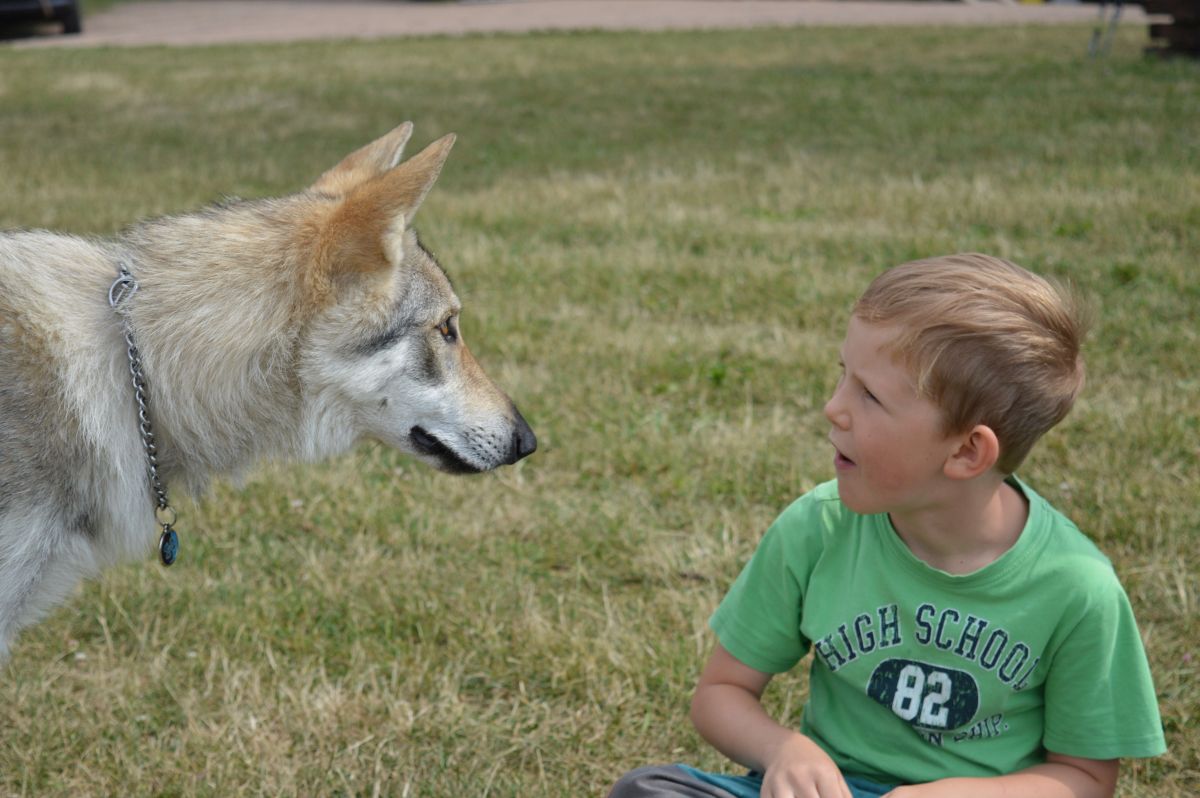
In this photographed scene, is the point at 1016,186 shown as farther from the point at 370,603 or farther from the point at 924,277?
the point at 924,277

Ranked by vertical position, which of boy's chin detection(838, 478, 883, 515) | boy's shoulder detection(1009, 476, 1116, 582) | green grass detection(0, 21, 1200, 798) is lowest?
green grass detection(0, 21, 1200, 798)

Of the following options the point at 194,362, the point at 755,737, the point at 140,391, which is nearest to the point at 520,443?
the point at 194,362

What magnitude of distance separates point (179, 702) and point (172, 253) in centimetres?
134

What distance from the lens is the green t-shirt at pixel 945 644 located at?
235 centimetres

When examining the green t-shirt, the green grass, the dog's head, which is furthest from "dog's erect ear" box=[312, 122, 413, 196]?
the green t-shirt

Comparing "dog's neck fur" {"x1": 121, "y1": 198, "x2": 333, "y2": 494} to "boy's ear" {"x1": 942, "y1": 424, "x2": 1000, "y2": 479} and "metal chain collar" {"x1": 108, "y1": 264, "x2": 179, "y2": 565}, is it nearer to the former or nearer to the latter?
"metal chain collar" {"x1": 108, "y1": 264, "x2": 179, "y2": 565}

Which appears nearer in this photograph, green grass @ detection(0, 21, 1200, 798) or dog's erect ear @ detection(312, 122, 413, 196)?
green grass @ detection(0, 21, 1200, 798)

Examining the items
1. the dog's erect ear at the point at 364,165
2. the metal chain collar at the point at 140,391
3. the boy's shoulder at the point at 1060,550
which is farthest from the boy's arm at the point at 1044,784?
the dog's erect ear at the point at 364,165

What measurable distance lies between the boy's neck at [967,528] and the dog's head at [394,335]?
1.48 m

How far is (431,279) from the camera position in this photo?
3.55 m

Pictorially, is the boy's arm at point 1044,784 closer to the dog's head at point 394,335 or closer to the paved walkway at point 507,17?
the dog's head at point 394,335

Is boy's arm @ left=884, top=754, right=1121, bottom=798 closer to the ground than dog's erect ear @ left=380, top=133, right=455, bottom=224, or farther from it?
closer to the ground

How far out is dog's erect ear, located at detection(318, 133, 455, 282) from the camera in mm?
3115

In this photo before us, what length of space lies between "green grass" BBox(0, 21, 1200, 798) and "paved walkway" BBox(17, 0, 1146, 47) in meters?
9.63
